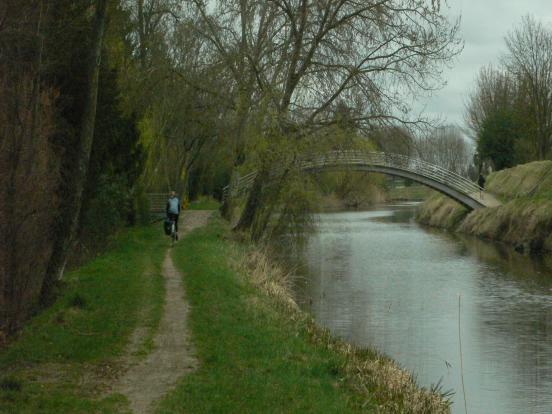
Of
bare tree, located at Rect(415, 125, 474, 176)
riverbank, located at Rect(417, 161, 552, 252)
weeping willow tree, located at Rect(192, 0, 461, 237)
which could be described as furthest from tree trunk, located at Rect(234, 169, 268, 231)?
bare tree, located at Rect(415, 125, 474, 176)

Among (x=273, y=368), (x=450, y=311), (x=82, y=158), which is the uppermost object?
(x=82, y=158)

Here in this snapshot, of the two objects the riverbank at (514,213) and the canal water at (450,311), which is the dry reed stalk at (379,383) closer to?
the canal water at (450,311)

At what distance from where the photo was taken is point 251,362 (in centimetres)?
1051

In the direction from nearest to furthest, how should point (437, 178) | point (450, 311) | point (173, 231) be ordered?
point (450, 311) → point (173, 231) → point (437, 178)

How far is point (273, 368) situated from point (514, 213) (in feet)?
112

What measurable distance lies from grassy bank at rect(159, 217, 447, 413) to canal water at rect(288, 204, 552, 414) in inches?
83.6

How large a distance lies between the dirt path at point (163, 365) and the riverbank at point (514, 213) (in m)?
26.4

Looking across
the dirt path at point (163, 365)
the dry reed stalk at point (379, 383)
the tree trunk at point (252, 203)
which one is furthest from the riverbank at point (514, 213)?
the dirt path at point (163, 365)

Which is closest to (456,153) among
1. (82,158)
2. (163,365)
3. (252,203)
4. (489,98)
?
(489,98)

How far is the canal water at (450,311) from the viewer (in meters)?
14.0

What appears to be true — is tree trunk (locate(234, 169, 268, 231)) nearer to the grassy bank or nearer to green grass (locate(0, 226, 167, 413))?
green grass (locate(0, 226, 167, 413))

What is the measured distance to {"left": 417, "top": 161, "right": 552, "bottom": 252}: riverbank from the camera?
→ 3781 centimetres

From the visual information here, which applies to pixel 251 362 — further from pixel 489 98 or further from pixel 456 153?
pixel 456 153

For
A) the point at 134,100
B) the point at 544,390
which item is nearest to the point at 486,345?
the point at 544,390
